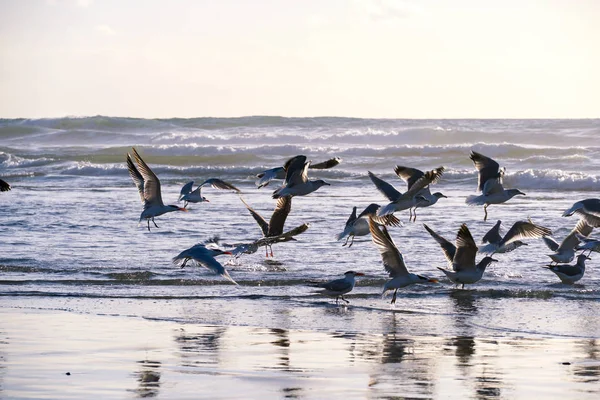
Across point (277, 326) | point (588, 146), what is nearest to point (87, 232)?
point (277, 326)

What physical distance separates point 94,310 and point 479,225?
7.65 m

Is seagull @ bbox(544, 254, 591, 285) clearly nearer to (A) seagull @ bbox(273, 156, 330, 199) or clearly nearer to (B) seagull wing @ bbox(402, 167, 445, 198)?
(B) seagull wing @ bbox(402, 167, 445, 198)

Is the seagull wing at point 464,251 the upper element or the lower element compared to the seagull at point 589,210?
lower

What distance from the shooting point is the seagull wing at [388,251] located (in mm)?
9539

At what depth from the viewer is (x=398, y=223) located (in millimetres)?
12758

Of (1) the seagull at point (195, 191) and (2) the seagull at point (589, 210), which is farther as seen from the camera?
(1) the seagull at point (195, 191)

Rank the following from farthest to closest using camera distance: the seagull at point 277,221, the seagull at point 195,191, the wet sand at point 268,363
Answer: the seagull at point 195,191
the seagull at point 277,221
the wet sand at point 268,363

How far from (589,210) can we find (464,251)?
305 cm

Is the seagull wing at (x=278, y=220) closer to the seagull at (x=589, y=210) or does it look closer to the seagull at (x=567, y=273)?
the seagull at (x=589, y=210)

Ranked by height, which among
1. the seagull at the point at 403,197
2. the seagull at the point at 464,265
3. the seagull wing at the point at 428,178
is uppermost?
the seagull wing at the point at 428,178

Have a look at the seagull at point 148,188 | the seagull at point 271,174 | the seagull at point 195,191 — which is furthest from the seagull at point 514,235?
the seagull at point 148,188

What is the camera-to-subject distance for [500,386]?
660 cm

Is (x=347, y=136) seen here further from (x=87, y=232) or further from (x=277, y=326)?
(x=277, y=326)

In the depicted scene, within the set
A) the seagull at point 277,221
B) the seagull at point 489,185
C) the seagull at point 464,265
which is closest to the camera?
the seagull at point 464,265
